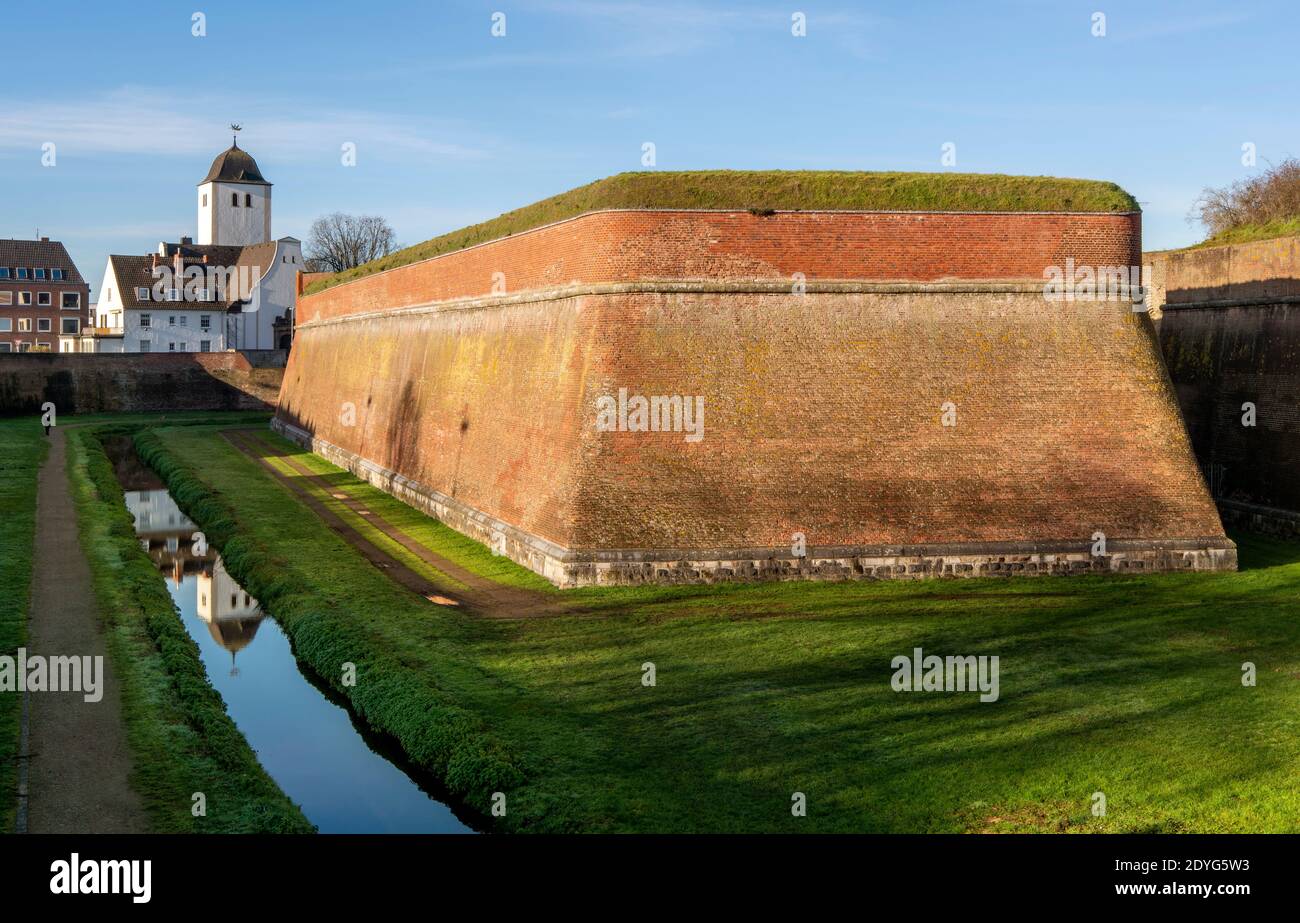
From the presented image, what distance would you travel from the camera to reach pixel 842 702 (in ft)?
41.1

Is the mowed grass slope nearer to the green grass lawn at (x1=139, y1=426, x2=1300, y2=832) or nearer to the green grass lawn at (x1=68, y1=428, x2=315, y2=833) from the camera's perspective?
the green grass lawn at (x1=139, y1=426, x2=1300, y2=832)

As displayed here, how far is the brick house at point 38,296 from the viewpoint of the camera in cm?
8906

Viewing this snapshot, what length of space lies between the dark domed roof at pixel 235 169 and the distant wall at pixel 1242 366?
2797 inches


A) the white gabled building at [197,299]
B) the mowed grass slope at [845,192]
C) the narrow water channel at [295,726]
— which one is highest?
the white gabled building at [197,299]

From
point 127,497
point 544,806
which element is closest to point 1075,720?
point 544,806

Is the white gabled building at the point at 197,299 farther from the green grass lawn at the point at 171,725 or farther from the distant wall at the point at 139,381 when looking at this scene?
the green grass lawn at the point at 171,725

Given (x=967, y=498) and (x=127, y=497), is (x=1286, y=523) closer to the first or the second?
(x=967, y=498)

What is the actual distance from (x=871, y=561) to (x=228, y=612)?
10259 mm

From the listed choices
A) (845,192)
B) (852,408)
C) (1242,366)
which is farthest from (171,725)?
(1242,366)

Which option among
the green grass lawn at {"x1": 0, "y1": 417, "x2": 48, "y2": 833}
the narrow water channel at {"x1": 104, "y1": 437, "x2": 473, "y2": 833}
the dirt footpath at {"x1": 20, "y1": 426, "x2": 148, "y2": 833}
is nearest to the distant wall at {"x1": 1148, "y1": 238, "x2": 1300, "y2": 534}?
the narrow water channel at {"x1": 104, "y1": 437, "x2": 473, "y2": 833}

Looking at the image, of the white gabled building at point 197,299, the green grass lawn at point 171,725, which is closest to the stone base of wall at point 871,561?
the green grass lawn at point 171,725

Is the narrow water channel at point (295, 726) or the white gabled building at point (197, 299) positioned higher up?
the white gabled building at point (197, 299)

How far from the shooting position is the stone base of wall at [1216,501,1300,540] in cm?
2242

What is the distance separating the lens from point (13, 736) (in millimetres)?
11664
